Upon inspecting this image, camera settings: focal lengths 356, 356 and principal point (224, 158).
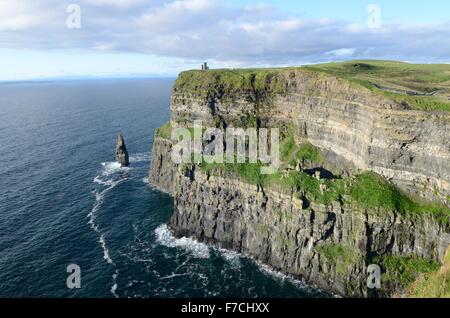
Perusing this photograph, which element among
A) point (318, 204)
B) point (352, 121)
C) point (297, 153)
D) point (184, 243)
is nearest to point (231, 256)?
point (184, 243)

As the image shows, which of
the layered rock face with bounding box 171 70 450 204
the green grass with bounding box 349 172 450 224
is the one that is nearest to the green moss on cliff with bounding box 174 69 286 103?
the layered rock face with bounding box 171 70 450 204

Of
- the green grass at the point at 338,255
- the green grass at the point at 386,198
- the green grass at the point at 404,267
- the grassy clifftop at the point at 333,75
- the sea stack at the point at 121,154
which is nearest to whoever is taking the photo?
the green grass at the point at 404,267

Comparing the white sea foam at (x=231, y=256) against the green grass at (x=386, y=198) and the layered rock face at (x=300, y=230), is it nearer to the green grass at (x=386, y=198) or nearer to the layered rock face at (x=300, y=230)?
the layered rock face at (x=300, y=230)

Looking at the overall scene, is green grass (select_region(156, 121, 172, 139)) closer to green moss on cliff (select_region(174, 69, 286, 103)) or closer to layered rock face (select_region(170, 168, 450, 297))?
green moss on cliff (select_region(174, 69, 286, 103))

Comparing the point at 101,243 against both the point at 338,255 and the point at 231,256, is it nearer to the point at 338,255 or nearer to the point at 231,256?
the point at 231,256

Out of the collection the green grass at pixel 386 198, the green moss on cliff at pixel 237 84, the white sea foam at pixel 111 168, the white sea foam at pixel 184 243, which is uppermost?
the green moss on cliff at pixel 237 84

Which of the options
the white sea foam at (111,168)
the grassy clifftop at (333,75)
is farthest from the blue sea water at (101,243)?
the grassy clifftop at (333,75)
